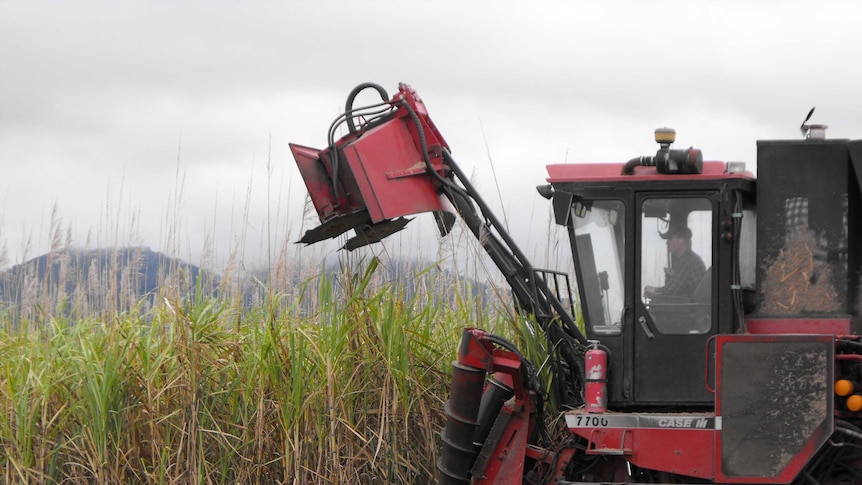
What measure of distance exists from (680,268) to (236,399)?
280 centimetres

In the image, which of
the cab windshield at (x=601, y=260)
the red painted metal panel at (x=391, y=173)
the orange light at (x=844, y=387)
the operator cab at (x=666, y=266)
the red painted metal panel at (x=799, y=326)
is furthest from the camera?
the red painted metal panel at (x=391, y=173)

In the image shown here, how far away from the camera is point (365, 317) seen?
6.85 meters

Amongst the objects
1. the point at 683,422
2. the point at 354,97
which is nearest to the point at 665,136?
the point at 683,422

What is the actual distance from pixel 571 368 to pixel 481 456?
82 cm

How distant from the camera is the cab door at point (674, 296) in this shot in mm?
5938

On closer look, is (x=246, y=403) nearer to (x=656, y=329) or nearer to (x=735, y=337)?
(x=656, y=329)

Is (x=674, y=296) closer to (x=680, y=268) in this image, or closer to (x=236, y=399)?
(x=680, y=268)

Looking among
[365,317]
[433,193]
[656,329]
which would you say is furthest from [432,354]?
[656,329]

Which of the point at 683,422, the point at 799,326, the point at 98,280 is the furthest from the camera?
the point at 98,280

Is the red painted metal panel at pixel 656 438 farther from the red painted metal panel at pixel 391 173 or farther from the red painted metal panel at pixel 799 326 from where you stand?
the red painted metal panel at pixel 391 173

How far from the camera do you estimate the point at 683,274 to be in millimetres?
5961

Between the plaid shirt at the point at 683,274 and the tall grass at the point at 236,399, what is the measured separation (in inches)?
68.7

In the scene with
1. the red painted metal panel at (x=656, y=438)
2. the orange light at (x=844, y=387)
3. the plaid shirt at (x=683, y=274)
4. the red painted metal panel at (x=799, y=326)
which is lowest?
the red painted metal panel at (x=656, y=438)

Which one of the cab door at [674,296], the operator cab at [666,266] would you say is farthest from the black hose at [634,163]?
the cab door at [674,296]
